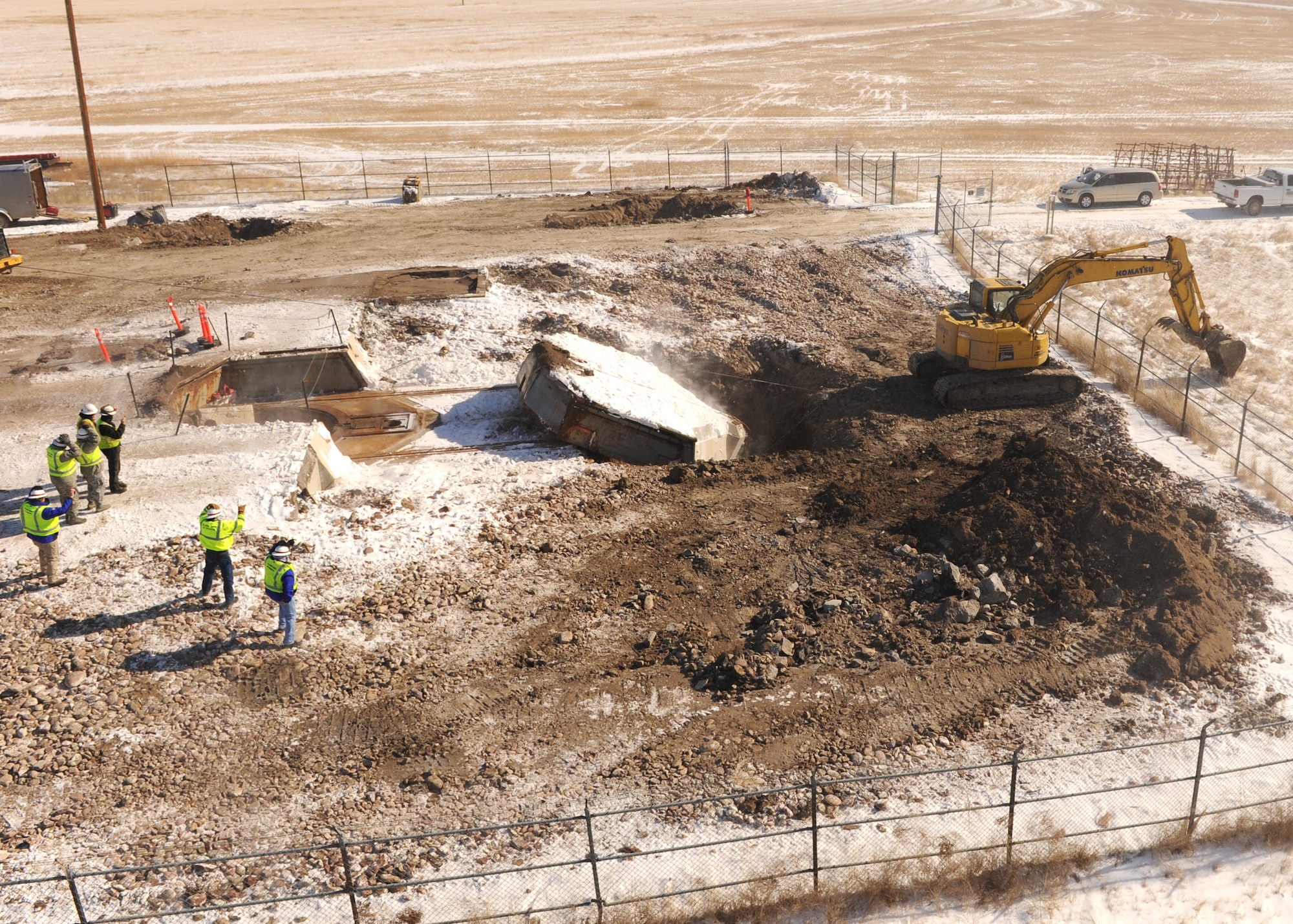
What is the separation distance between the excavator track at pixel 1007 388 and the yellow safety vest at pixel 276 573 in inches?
554

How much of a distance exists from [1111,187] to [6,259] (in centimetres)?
3741

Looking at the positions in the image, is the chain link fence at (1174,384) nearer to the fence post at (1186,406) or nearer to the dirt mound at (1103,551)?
the fence post at (1186,406)

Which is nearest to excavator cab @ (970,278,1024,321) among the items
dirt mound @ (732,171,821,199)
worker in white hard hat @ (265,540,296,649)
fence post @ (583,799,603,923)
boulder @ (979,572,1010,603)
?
boulder @ (979,572,1010,603)

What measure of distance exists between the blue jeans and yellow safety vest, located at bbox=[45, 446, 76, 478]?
4777mm

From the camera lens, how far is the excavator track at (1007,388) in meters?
21.8

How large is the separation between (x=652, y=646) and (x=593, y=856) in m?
4.75

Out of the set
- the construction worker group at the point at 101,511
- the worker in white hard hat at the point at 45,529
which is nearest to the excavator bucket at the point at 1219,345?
the construction worker group at the point at 101,511

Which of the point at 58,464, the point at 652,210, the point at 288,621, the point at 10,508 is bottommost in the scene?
the point at 288,621

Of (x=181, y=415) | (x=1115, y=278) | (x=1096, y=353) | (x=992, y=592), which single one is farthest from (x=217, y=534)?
(x=1096, y=353)

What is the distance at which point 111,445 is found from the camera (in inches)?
683

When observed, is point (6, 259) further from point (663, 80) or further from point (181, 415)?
point (663, 80)

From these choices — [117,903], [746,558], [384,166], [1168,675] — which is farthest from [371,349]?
[384,166]

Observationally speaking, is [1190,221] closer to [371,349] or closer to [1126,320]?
[1126,320]

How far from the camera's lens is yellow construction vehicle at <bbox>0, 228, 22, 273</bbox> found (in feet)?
101
